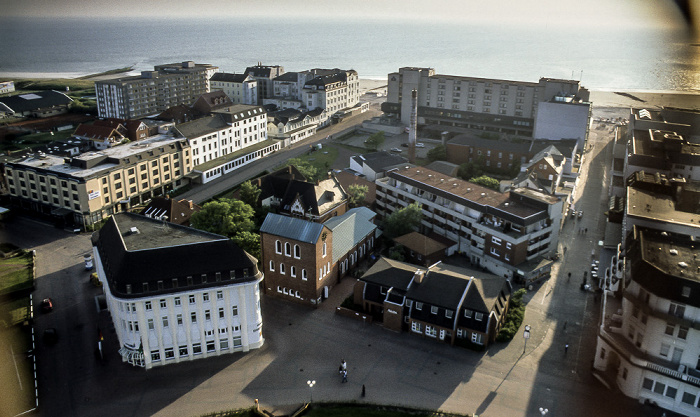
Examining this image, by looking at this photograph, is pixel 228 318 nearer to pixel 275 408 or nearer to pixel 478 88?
pixel 275 408

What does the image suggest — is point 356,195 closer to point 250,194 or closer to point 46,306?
point 250,194

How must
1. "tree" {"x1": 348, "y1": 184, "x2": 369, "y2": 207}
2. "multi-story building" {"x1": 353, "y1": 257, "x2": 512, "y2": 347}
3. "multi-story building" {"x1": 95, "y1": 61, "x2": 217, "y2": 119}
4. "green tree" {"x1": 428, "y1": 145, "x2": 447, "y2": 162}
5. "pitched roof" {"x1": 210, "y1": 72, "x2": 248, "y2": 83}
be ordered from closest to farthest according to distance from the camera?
"multi-story building" {"x1": 353, "y1": 257, "x2": 512, "y2": 347}
"tree" {"x1": 348, "y1": 184, "x2": 369, "y2": 207}
"green tree" {"x1": 428, "y1": 145, "x2": 447, "y2": 162}
"multi-story building" {"x1": 95, "y1": 61, "x2": 217, "y2": 119}
"pitched roof" {"x1": 210, "y1": 72, "x2": 248, "y2": 83}

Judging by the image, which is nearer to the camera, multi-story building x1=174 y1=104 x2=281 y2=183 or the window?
the window

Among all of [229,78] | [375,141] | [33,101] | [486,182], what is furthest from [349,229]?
[33,101]

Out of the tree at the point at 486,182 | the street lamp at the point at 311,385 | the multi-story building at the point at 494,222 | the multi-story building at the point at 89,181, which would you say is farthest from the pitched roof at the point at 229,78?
the street lamp at the point at 311,385

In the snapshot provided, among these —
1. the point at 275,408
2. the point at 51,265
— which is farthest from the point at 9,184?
the point at 275,408

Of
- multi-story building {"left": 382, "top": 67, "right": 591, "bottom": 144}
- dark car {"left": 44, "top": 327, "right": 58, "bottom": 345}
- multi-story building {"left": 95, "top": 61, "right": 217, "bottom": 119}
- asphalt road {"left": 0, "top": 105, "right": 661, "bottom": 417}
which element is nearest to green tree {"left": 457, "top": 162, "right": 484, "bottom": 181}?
multi-story building {"left": 382, "top": 67, "right": 591, "bottom": 144}

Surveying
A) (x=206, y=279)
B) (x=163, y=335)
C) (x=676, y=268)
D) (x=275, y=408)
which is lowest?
(x=275, y=408)

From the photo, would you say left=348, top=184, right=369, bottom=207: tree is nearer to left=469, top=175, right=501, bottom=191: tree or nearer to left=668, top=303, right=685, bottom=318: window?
left=469, top=175, right=501, bottom=191: tree
